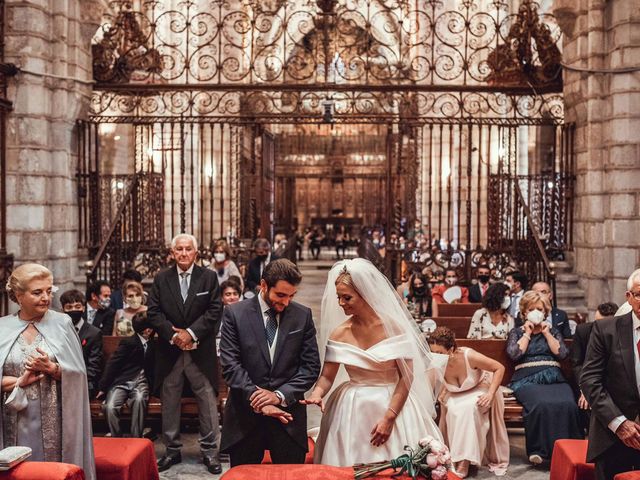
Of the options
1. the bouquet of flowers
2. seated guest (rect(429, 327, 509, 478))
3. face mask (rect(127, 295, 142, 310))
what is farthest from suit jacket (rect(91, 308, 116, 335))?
the bouquet of flowers

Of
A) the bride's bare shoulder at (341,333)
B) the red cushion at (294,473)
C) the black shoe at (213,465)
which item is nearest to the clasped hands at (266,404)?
the red cushion at (294,473)

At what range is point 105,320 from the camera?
7539 mm

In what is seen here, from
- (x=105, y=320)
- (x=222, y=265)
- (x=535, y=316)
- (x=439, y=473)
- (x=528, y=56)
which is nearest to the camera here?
(x=439, y=473)

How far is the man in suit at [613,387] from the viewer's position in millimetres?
4094

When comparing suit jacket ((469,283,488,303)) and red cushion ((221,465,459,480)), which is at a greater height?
suit jacket ((469,283,488,303))

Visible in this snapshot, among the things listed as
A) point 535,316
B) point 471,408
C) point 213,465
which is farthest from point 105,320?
point 535,316

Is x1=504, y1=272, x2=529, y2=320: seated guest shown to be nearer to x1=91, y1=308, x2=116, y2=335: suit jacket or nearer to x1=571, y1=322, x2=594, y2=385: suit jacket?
x1=571, y1=322, x2=594, y2=385: suit jacket

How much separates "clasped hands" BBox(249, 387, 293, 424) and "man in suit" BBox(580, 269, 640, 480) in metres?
1.66

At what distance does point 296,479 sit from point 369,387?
2.16 ft

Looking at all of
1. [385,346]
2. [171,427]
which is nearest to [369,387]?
[385,346]

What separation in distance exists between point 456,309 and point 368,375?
16.7 feet

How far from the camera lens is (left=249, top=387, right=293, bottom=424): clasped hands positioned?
4.08m

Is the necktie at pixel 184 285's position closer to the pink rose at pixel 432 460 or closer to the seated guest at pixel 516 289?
the pink rose at pixel 432 460

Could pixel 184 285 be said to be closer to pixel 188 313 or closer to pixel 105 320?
pixel 188 313
